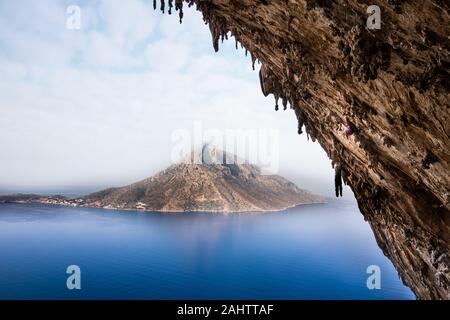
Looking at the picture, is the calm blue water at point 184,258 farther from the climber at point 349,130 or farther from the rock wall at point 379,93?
the climber at point 349,130

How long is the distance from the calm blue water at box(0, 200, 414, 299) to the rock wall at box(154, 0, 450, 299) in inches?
2503

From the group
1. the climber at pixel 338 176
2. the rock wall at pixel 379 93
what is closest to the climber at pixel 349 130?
the rock wall at pixel 379 93

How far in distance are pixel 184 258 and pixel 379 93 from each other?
101 meters

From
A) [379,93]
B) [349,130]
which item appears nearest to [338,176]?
[349,130]

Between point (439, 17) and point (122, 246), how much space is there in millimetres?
116757

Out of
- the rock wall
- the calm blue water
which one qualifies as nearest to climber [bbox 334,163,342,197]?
the rock wall

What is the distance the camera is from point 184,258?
102 metres

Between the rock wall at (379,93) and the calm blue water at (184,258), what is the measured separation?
63.6 m

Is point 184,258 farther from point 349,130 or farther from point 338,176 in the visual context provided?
point 349,130

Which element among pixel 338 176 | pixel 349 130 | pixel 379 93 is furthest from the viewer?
pixel 338 176

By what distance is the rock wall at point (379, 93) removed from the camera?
730cm
